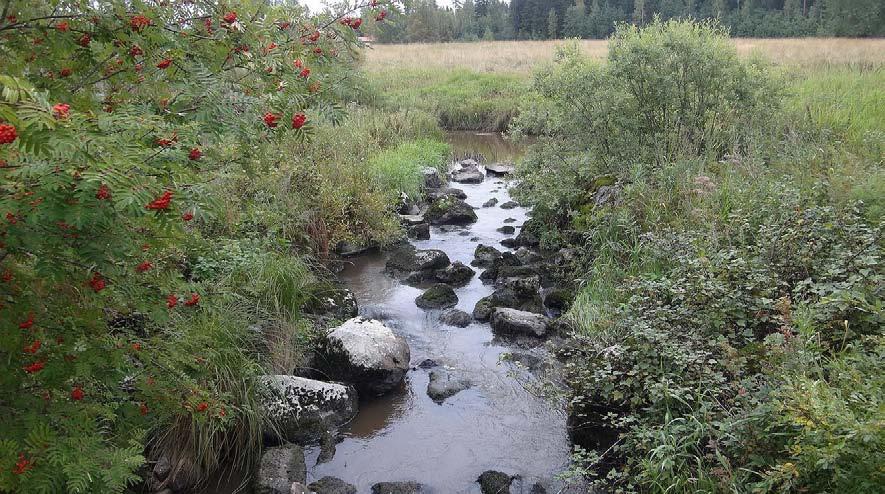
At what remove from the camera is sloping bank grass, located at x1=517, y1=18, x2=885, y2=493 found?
3250 mm

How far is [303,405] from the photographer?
17.0 ft

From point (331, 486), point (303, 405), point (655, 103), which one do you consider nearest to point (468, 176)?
point (655, 103)

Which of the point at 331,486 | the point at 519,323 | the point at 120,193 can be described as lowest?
the point at 331,486

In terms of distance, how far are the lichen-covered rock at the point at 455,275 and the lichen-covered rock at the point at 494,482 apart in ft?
13.5

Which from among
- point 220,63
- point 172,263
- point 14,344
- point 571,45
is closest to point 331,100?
point 220,63

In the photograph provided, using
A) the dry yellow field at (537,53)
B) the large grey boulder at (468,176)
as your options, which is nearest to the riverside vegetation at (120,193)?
the large grey boulder at (468,176)

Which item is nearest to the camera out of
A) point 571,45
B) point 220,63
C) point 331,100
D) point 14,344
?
point 14,344

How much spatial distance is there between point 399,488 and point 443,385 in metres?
1.48

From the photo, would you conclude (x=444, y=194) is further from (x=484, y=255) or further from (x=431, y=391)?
(x=431, y=391)

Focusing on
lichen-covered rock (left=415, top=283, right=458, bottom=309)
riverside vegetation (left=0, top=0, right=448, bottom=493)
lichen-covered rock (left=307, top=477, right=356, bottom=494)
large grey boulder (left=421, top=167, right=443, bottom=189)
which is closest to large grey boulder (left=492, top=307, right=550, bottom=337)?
lichen-covered rock (left=415, top=283, right=458, bottom=309)

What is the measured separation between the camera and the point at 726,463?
10.6 feet

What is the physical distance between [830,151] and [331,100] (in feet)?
19.5

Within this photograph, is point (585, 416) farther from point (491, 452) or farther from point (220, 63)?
point (220, 63)

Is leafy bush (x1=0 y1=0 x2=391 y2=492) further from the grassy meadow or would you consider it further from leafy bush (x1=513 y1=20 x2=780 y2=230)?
leafy bush (x1=513 y1=20 x2=780 y2=230)
